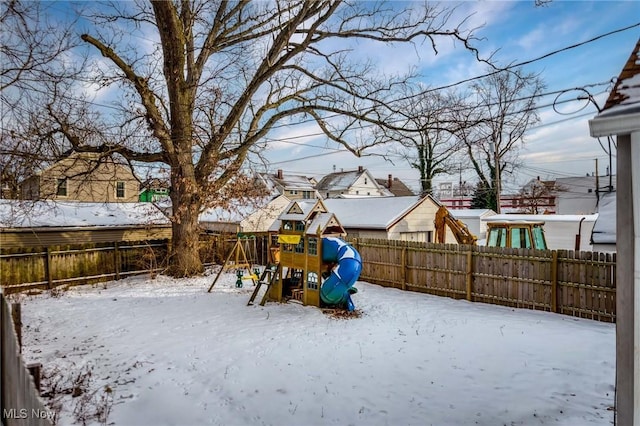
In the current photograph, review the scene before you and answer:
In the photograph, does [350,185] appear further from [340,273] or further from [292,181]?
[340,273]

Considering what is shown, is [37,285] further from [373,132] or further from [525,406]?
[525,406]

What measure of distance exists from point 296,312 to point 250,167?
23.6 ft

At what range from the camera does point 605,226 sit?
28.8ft

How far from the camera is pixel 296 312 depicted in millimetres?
8781

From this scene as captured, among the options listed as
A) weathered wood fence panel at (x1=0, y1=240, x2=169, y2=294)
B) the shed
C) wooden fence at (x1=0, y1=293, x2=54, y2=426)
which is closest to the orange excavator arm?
the shed

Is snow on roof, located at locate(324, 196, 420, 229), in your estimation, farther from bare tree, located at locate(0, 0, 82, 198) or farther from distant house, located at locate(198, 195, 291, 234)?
bare tree, located at locate(0, 0, 82, 198)

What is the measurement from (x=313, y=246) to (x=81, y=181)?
8.34 m

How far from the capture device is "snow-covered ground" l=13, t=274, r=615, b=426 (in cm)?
438

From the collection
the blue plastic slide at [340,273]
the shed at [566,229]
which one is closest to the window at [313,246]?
the blue plastic slide at [340,273]

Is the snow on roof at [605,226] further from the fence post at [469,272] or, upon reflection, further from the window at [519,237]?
the window at [519,237]

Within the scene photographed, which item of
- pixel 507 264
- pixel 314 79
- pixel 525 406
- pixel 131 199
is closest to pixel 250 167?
pixel 314 79

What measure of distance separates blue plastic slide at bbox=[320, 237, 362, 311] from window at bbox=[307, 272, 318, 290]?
0.29 meters

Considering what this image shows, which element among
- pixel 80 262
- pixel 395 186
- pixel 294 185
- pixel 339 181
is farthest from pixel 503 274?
pixel 395 186

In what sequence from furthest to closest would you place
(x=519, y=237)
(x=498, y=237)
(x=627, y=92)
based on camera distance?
(x=498, y=237)
(x=519, y=237)
(x=627, y=92)
